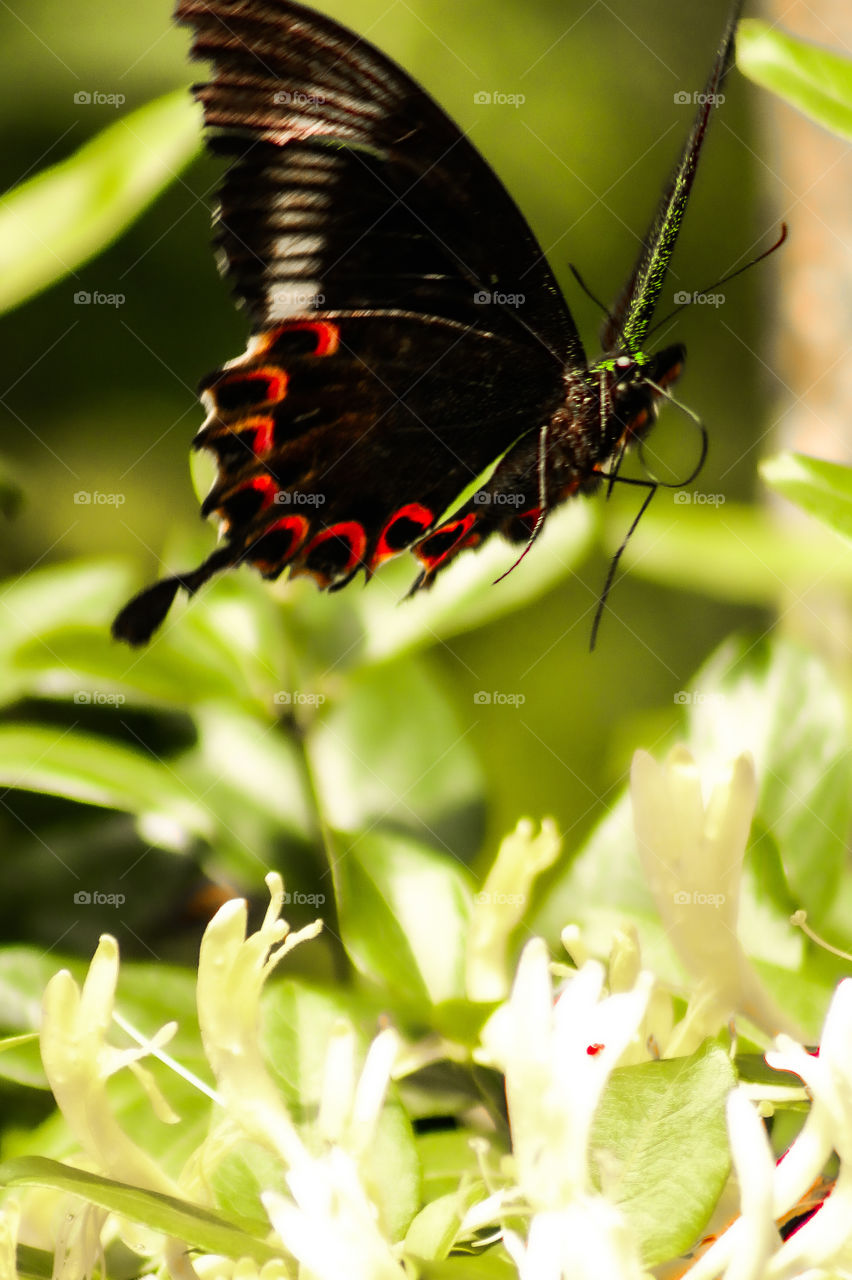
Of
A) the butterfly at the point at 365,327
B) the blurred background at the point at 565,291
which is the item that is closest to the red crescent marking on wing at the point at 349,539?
the butterfly at the point at 365,327

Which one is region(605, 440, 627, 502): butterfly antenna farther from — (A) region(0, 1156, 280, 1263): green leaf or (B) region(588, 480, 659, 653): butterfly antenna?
(A) region(0, 1156, 280, 1263): green leaf

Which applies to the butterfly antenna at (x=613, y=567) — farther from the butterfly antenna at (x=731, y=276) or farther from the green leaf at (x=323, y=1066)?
the green leaf at (x=323, y=1066)

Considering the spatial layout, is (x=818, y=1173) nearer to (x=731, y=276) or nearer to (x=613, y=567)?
(x=613, y=567)

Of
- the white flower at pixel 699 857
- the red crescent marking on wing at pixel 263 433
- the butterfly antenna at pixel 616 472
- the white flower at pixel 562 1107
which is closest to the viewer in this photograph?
the white flower at pixel 562 1107

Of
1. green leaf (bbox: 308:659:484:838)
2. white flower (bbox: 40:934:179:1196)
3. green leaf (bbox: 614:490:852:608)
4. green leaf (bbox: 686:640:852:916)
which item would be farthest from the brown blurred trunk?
white flower (bbox: 40:934:179:1196)

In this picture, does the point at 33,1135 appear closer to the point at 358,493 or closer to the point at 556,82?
the point at 358,493

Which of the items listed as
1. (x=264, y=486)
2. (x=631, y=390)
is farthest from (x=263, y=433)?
(x=631, y=390)
